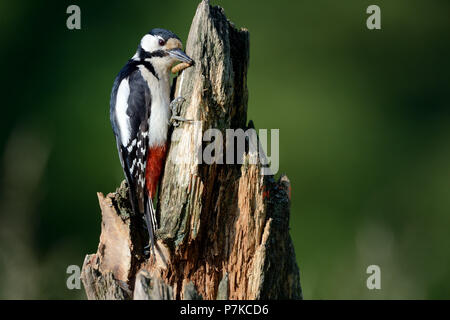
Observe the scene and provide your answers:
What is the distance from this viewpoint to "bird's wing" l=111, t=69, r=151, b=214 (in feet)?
9.48

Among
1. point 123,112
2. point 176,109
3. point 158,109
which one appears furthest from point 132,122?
point 176,109

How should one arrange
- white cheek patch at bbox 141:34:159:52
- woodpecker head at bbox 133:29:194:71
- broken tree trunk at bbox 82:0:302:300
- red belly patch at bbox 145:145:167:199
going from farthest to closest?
white cheek patch at bbox 141:34:159:52
woodpecker head at bbox 133:29:194:71
red belly patch at bbox 145:145:167:199
broken tree trunk at bbox 82:0:302:300

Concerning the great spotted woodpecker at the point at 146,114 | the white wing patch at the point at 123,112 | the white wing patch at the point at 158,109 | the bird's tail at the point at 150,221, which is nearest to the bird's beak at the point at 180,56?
the great spotted woodpecker at the point at 146,114

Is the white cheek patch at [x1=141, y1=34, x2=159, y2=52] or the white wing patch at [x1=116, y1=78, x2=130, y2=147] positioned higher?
the white cheek patch at [x1=141, y1=34, x2=159, y2=52]

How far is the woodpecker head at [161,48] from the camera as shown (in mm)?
2926

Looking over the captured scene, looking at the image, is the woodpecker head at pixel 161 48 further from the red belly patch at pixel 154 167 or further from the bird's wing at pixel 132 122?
the red belly patch at pixel 154 167

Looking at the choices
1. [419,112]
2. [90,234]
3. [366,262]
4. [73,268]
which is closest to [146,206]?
[73,268]

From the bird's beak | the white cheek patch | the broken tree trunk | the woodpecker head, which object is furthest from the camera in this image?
the white cheek patch

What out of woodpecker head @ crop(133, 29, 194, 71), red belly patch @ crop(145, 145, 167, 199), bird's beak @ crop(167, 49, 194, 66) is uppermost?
woodpecker head @ crop(133, 29, 194, 71)

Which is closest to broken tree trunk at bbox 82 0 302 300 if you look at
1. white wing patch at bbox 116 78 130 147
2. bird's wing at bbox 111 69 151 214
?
bird's wing at bbox 111 69 151 214

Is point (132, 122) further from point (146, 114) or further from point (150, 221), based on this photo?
point (150, 221)

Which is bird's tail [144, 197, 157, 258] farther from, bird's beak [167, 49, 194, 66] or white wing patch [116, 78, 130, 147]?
bird's beak [167, 49, 194, 66]

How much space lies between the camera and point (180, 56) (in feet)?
9.02

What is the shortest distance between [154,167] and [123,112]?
0.37 meters
